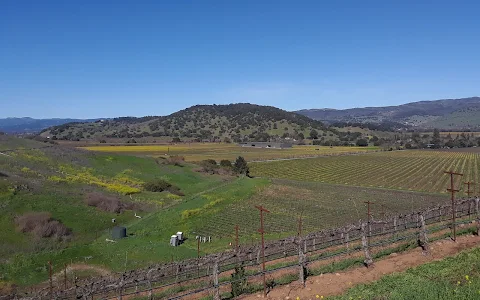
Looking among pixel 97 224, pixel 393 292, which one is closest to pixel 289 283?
pixel 393 292

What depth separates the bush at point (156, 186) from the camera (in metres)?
63.0

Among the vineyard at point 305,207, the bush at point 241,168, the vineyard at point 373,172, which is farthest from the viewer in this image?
the bush at point 241,168

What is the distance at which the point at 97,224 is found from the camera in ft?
137

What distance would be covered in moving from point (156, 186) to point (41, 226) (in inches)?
1075

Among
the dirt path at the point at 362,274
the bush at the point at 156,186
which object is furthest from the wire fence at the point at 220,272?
the bush at the point at 156,186

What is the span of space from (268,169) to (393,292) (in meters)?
85.9

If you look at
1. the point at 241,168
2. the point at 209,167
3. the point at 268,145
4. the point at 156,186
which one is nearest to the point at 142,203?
the point at 156,186

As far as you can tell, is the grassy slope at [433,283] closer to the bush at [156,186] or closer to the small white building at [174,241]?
the small white building at [174,241]

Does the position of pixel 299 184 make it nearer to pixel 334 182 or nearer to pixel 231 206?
pixel 334 182

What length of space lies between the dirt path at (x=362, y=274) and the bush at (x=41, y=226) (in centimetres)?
2736

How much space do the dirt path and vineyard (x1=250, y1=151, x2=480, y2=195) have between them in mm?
51546

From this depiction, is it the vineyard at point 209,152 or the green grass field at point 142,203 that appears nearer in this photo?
the green grass field at point 142,203

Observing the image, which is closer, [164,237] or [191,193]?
[164,237]

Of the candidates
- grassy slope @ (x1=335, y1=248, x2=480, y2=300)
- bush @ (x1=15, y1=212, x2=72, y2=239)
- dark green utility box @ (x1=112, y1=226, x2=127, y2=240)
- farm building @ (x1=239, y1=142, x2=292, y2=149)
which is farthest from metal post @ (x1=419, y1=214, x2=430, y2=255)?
farm building @ (x1=239, y1=142, x2=292, y2=149)
